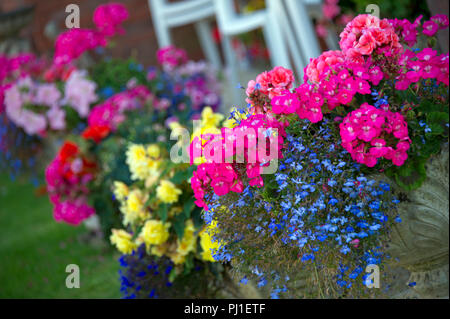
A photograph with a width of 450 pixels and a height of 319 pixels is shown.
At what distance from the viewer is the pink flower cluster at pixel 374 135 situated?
57.3 inches

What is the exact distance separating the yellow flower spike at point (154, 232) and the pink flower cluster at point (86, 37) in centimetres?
150

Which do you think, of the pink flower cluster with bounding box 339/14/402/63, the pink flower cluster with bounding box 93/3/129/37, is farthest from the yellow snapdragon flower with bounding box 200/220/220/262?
the pink flower cluster with bounding box 93/3/129/37

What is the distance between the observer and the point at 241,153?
1489 millimetres

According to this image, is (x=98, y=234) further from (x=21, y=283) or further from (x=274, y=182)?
(x=274, y=182)

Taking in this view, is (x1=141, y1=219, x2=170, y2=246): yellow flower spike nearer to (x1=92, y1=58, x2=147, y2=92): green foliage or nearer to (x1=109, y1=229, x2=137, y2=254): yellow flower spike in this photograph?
(x1=109, y1=229, x2=137, y2=254): yellow flower spike

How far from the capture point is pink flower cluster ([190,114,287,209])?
148cm

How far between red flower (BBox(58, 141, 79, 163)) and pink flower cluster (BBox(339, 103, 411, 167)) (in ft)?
6.21

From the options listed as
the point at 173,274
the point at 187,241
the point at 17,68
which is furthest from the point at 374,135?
the point at 17,68

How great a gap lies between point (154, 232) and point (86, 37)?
5.19ft

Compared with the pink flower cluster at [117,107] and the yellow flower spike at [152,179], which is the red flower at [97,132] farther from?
the yellow flower spike at [152,179]

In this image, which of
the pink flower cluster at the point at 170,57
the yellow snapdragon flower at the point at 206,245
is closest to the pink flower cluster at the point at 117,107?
the pink flower cluster at the point at 170,57
